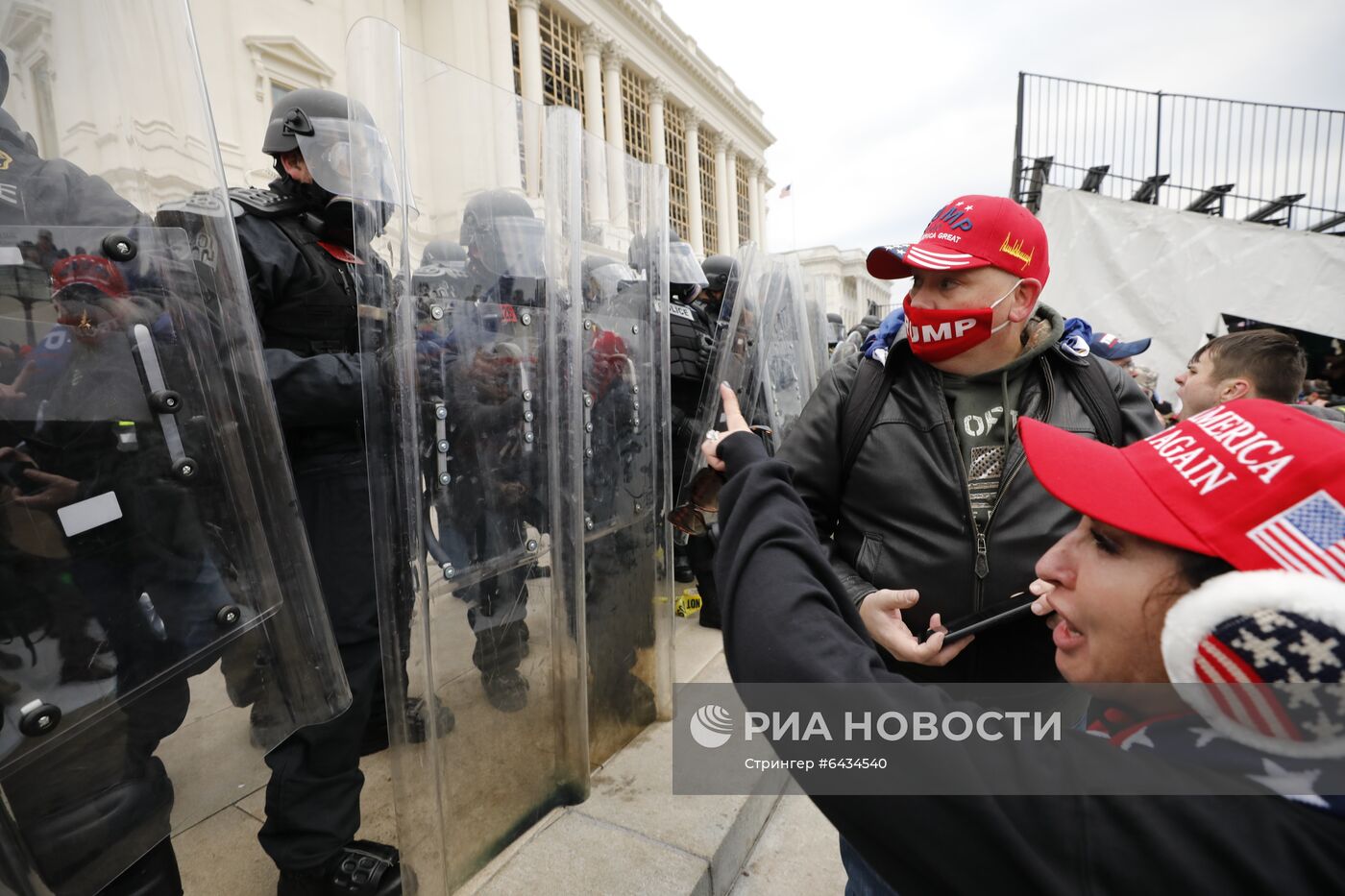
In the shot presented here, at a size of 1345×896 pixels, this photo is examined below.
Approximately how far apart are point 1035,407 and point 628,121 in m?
35.3

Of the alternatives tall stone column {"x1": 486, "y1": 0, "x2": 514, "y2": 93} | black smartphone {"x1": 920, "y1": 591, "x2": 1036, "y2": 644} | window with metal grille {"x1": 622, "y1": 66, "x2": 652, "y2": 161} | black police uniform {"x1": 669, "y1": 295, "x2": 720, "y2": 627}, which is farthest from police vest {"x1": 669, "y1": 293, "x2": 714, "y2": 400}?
window with metal grille {"x1": 622, "y1": 66, "x2": 652, "y2": 161}

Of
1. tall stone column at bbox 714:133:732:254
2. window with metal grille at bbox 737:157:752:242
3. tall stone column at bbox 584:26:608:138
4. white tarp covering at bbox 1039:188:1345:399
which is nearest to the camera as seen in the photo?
white tarp covering at bbox 1039:188:1345:399

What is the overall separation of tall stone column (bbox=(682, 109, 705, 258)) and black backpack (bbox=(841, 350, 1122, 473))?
117 ft

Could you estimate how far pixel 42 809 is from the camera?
3.28 ft

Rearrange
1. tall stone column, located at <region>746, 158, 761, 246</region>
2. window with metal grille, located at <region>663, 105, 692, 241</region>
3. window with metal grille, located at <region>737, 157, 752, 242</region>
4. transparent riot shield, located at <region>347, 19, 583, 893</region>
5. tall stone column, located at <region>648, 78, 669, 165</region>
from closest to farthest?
transparent riot shield, located at <region>347, 19, 583, 893</region>, tall stone column, located at <region>648, 78, 669, 165</region>, window with metal grille, located at <region>663, 105, 692, 241</region>, window with metal grille, located at <region>737, 157, 752, 242</region>, tall stone column, located at <region>746, 158, 761, 246</region>

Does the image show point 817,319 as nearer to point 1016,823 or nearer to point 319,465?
point 319,465

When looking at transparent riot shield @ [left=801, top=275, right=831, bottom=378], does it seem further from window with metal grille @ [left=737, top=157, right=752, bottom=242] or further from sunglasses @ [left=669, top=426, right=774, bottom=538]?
window with metal grille @ [left=737, top=157, right=752, bottom=242]

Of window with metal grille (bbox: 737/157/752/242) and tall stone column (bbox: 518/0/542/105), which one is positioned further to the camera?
window with metal grille (bbox: 737/157/752/242)

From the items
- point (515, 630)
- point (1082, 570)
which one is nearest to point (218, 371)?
point (515, 630)

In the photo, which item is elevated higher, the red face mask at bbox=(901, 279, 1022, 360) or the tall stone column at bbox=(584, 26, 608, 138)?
the tall stone column at bbox=(584, 26, 608, 138)

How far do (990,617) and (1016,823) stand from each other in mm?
798

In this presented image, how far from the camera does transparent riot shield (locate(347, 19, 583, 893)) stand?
170cm

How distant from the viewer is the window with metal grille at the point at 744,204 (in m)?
45.8

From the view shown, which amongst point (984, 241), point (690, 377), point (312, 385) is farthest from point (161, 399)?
point (690, 377)
